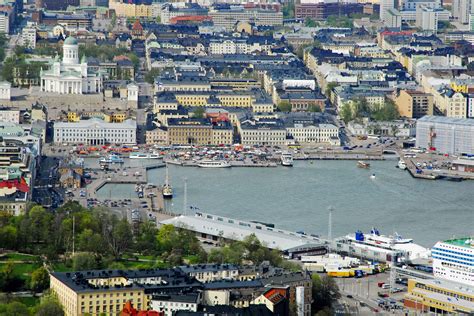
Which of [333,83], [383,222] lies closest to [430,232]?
[383,222]

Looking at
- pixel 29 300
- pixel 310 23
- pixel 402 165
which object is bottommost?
pixel 402 165

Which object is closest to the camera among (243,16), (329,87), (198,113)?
(198,113)

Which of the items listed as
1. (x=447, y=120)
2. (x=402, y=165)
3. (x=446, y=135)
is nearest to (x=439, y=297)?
(x=402, y=165)

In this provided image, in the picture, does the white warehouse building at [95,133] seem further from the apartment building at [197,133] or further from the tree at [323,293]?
the tree at [323,293]

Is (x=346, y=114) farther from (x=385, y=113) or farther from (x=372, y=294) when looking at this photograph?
(x=372, y=294)

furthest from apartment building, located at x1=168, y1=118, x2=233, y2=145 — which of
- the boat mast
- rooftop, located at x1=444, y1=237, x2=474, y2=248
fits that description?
rooftop, located at x1=444, y1=237, x2=474, y2=248

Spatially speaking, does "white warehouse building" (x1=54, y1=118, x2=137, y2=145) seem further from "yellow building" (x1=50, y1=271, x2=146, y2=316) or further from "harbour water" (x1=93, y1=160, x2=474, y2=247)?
"yellow building" (x1=50, y1=271, x2=146, y2=316)

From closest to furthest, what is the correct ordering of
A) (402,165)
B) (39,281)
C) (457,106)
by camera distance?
(39,281) < (402,165) < (457,106)
